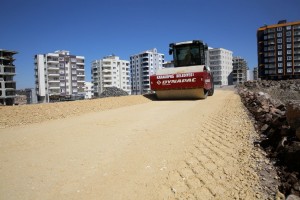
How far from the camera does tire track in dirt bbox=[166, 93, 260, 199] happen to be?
343 centimetres

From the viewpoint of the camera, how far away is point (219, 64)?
4882 inches

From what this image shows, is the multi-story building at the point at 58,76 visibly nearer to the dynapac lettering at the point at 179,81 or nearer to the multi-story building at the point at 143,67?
the multi-story building at the point at 143,67

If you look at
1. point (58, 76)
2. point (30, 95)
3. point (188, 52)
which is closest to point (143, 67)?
point (58, 76)

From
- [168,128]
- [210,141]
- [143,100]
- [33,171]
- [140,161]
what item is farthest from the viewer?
[143,100]

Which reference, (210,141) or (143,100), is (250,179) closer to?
(210,141)

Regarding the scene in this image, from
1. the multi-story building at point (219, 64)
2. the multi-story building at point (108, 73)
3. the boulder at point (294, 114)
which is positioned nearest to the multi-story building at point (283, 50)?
the multi-story building at point (219, 64)

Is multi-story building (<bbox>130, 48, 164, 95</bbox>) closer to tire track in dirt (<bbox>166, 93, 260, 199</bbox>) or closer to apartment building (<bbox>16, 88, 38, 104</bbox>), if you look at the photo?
apartment building (<bbox>16, 88, 38, 104</bbox>)

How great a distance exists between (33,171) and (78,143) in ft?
5.85

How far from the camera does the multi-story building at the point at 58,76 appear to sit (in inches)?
A: 3600

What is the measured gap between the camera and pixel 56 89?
9362cm

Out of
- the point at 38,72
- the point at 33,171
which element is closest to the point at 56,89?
the point at 38,72

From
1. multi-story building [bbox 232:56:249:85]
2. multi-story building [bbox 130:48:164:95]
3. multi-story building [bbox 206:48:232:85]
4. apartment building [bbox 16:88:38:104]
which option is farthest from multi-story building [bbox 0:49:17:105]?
multi-story building [bbox 232:56:249:85]

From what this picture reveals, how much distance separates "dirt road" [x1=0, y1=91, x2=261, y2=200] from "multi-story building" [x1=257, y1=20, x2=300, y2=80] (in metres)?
105

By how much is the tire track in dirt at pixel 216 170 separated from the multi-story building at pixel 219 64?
397ft
